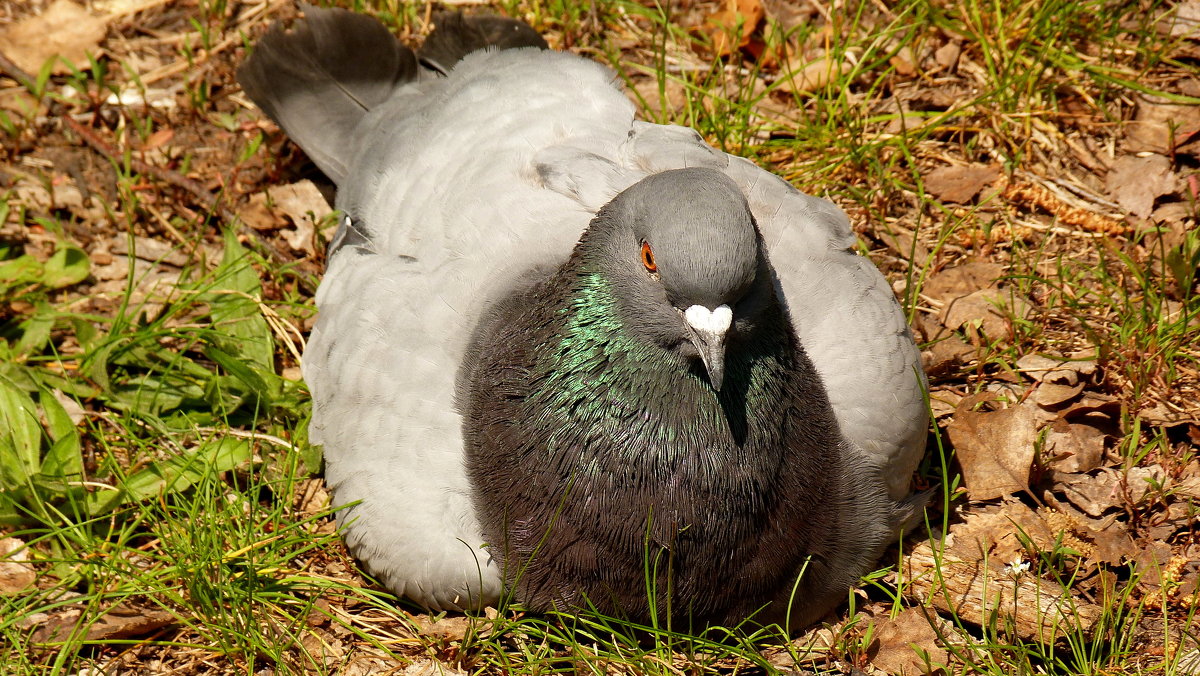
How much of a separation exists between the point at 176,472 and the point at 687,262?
2655 millimetres

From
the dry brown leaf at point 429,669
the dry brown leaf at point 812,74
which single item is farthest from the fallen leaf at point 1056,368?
the dry brown leaf at point 429,669

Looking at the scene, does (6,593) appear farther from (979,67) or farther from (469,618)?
(979,67)

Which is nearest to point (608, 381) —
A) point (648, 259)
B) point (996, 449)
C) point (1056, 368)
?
point (648, 259)

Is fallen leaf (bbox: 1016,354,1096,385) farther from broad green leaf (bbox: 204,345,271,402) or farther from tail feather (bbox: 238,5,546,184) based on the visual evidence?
broad green leaf (bbox: 204,345,271,402)

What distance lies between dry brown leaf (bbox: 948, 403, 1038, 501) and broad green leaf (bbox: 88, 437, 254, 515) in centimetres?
296

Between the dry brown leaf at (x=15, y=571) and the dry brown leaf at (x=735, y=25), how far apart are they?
4292 millimetres

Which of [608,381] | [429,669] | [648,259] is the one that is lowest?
[429,669]

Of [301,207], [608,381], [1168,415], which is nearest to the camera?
[608,381]

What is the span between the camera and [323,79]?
5.86m

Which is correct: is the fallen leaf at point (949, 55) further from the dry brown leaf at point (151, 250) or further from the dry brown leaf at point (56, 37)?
the dry brown leaf at point (56, 37)

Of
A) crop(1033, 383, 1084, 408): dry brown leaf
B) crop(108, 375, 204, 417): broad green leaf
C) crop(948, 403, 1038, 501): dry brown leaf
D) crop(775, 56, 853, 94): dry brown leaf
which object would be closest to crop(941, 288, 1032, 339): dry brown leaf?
crop(1033, 383, 1084, 408): dry brown leaf

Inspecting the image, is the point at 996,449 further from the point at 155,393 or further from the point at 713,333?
the point at 155,393

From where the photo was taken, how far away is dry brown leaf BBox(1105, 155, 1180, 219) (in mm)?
5598

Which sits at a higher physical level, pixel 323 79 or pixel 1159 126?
pixel 1159 126
